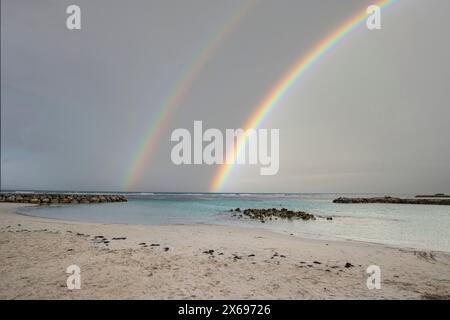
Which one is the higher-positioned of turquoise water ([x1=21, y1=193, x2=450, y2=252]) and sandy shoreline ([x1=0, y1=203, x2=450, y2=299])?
sandy shoreline ([x1=0, y1=203, x2=450, y2=299])

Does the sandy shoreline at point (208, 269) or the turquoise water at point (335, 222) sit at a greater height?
the sandy shoreline at point (208, 269)

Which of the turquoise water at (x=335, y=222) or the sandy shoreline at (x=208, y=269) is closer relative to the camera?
the sandy shoreline at (x=208, y=269)

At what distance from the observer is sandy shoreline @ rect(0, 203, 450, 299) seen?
7629mm

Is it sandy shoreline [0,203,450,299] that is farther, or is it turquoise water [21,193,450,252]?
turquoise water [21,193,450,252]

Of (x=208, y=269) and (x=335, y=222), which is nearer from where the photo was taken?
(x=208, y=269)

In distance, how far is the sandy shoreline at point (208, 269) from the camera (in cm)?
763

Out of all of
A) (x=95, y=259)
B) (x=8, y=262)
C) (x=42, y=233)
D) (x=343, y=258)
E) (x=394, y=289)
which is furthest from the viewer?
(x=42, y=233)

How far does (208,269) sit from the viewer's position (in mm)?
9867

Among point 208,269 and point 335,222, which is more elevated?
point 208,269
